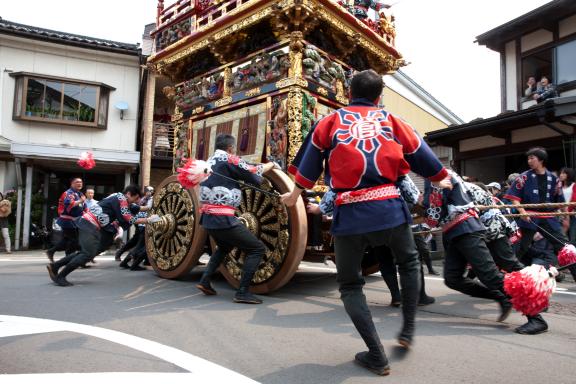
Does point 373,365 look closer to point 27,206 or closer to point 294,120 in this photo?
point 294,120

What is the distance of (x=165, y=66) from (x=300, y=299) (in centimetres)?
408

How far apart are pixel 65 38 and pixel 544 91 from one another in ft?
44.8

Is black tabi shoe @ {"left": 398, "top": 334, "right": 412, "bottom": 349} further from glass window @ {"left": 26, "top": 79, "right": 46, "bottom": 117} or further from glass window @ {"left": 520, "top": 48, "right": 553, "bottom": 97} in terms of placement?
glass window @ {"left": 26, "top": 79, "right": 46, "bottom": 117}

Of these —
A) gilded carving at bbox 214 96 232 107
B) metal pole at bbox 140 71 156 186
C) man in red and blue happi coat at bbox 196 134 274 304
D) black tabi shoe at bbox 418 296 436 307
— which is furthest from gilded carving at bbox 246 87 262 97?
metal pole at bbox 140 71 156 186

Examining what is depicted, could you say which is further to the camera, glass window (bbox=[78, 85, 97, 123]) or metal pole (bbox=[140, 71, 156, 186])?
glass window (bbox=[78, 85, 97, 123])

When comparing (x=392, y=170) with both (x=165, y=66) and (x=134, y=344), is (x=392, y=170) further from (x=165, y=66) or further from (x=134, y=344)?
(x=165, y=66)

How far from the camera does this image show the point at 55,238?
8.92m

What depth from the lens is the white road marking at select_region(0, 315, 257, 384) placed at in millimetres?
2108

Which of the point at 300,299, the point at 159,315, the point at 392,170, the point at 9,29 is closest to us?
the point at 392,170

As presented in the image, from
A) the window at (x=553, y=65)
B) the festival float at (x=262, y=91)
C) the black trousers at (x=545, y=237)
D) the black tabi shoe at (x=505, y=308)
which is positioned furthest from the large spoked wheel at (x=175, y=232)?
the window at (x=553, y=65)

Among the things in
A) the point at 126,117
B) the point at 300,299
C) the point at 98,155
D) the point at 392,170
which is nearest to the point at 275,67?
the point at 300,299

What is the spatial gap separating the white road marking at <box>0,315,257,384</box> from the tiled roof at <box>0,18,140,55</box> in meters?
12.1

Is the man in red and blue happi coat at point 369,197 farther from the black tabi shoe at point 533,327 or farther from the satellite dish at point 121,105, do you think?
the satellite dish at point 121,105

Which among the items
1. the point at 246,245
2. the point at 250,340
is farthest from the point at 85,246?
the point at 250,340
